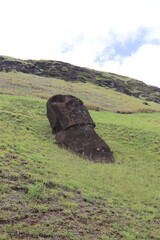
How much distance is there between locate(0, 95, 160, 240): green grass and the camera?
7.05 metres

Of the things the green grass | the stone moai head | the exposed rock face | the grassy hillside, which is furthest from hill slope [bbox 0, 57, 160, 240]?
the grassy hillside

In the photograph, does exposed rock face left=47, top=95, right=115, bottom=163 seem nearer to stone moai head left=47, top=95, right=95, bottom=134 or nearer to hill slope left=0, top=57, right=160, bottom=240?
stone moai head left=47, top=95, right=95, bottom=134

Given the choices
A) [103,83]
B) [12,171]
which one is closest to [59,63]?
[103,83]

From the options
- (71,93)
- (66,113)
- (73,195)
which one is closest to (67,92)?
(71,93)

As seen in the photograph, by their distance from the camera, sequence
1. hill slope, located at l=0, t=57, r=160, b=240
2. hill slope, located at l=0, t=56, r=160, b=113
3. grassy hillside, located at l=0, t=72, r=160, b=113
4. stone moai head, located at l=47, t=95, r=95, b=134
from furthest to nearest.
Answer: hill slope, located at l=0, t=56, r=160, b=113, grassy hillside, located at l=0, t=72, r=160, b=113, stone moai head, located at l=47, t=95, r=95, b=134, hill slope, located at l=0, t=57, r=160, b=240

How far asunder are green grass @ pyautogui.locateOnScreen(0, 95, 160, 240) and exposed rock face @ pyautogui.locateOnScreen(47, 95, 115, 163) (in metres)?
1.18

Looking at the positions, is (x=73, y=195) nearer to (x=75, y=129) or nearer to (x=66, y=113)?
(x=75, y=129)

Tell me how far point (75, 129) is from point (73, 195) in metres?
10.8

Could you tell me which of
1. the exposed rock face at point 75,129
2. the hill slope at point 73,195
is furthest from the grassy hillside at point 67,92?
the hill slope at point 73,195

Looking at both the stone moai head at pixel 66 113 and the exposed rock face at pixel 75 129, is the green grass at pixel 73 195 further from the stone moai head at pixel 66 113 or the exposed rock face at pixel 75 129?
the stone moai head at pixel 66 113

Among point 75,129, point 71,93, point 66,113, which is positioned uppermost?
point 71,93

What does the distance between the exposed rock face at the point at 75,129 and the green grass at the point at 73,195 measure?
1.18m

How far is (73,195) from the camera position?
32.1ft

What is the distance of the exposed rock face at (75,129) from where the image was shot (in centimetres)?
1839
